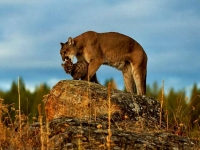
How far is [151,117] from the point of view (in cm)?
1120

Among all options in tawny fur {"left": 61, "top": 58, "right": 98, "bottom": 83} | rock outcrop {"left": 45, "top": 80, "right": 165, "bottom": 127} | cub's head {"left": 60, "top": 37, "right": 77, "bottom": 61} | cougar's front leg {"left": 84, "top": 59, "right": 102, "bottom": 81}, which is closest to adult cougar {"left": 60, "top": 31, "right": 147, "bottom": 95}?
cub's head {"left": 60, "top": 37, "right": 77, "bottom": 61}

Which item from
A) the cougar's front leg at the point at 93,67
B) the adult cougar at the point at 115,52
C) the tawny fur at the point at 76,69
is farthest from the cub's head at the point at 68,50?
the tawny fur at the point at 76,69

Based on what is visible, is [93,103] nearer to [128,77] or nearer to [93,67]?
[93,67]

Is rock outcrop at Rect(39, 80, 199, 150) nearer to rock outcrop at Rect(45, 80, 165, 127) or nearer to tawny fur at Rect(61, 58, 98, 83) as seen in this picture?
rock outcrop at Rect(45, 80, 165, 127)

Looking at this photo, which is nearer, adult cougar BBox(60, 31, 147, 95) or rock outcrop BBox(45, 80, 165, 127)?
rock outcrop BBox(45, 80, 165, 127)

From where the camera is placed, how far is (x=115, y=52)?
1927 centimetres

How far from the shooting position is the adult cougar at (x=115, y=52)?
750 inches

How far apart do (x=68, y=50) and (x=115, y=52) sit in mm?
1837

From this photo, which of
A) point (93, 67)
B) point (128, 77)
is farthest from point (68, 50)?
point (128, 77)

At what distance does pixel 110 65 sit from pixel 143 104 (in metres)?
7.95

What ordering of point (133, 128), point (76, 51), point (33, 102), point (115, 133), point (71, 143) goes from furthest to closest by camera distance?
point (33, 102), point (76, 51), point (133, 128), point (115, 133), point (71, 143)

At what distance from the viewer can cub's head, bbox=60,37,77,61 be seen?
18953mm

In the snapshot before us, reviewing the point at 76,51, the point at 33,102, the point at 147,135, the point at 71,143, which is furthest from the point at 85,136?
the point at 33,102

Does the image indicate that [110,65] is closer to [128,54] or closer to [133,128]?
[128,54]
